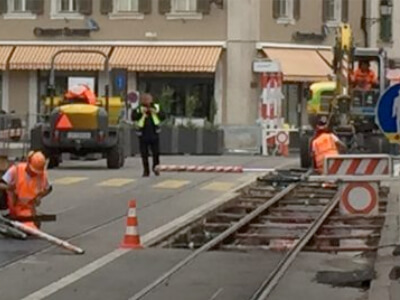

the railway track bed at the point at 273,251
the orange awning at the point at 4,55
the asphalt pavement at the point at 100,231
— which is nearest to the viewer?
the railway track bed at the point at 273,251

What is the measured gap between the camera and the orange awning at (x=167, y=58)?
45.9 metres

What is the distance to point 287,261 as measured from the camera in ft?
46.2

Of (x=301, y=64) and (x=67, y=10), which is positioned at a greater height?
(x=67, y=10)

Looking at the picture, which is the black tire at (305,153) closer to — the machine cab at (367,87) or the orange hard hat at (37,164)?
the machine cab at (367,87)

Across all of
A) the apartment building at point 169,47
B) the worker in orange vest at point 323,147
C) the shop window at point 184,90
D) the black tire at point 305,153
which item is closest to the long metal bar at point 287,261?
the worker in orange vest at point 323,147

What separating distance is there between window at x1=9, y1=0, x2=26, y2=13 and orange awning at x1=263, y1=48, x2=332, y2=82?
31.0ft

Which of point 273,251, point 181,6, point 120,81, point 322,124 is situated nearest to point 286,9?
point 181,6

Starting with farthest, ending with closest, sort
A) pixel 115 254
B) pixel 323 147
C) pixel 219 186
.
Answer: pixel 219 186 → pixel 323 147 → pixel 115 254

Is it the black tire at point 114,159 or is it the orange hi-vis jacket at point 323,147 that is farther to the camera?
the black tire at point 114,159

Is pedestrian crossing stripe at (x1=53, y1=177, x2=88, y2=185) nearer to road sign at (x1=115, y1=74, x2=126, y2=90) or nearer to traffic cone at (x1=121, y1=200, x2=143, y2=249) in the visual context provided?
traffic cone at (x1=121, y1=200, x2=143, y2=249)

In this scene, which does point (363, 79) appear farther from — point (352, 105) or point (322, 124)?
point (322, 124)

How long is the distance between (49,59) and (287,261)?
33.6 meters

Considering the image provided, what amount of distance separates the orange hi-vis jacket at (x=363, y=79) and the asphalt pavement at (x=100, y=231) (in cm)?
578

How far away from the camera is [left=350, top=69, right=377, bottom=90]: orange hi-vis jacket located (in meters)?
33.2
